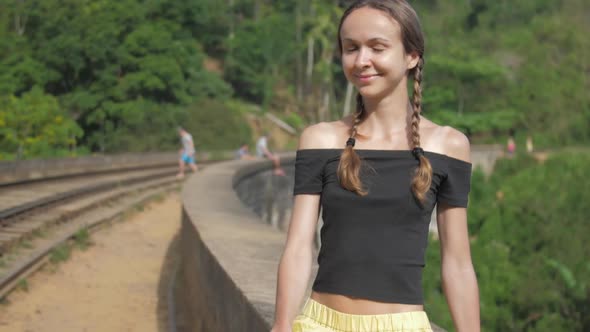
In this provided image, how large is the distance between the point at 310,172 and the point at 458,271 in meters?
0.50

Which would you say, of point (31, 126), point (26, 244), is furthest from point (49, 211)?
point (31, 126)

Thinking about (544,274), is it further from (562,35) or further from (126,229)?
(562,35)

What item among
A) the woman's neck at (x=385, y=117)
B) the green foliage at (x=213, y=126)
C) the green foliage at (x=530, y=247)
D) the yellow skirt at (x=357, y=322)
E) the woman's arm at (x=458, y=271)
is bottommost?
the green foliage at (x=530, y=247)

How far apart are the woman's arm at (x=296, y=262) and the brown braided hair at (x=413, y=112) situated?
164 mm

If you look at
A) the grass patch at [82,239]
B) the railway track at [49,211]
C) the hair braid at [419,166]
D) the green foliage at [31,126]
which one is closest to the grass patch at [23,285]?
the railway track at [49,211]

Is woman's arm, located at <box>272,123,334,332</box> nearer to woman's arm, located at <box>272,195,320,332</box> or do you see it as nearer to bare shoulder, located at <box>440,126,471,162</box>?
woman's arm, located at <box>272,195,320,332</box>

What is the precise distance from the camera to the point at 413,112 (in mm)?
2445

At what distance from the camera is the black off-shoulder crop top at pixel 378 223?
229 cm

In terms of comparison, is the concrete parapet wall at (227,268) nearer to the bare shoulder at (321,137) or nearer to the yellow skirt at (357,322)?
the yellow skirt at (357,322)

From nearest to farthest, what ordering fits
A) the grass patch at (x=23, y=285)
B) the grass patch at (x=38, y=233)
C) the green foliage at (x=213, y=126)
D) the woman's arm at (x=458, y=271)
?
the woman's arm at (x=458, y=271)
the grass patch at (x=23, y=285)
the grass patch at (x=38, y=233)
the green foliage at (x=213, y=126)

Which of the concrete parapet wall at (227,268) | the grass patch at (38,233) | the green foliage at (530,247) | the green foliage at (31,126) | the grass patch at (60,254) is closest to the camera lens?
the concrete parapet wall at (227,268)

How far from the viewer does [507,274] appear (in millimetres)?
30266

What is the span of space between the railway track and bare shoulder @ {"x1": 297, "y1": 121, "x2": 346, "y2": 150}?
21.1 ft

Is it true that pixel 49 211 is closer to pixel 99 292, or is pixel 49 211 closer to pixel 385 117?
pixel 99 292
